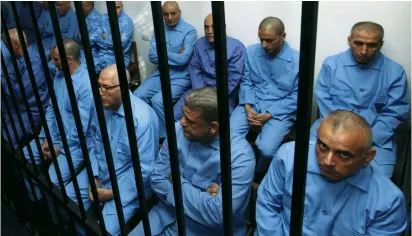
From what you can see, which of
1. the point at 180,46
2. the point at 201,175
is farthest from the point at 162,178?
the point at 180,46

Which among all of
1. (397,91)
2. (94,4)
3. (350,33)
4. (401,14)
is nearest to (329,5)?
(350,33)

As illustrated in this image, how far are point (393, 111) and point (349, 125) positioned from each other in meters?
1.09

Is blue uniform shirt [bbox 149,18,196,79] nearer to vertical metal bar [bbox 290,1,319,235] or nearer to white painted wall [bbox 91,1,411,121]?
white painted wall [bbox 91,1,411,121]

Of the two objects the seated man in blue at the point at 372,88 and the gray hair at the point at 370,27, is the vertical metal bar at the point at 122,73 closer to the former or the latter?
the seated man in blue at the point at 372,88

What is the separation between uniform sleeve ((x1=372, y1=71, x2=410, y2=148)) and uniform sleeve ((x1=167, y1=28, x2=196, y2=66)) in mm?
1711

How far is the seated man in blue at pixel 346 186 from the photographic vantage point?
1.49 meters

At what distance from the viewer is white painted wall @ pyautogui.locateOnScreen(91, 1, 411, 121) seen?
2.45 m

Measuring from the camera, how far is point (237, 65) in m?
3.08

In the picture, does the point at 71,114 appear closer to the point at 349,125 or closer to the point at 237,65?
the point at 237,65

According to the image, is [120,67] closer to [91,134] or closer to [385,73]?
[91,134]

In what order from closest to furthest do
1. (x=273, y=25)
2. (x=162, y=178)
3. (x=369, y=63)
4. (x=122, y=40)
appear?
(x=162, y=178) < (x=369, y=63) < (x=273, y=25) < (x=122, y=40)

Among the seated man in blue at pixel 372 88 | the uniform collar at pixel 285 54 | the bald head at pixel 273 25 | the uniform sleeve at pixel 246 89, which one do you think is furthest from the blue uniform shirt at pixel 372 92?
the uniform sleeve at pixel 246 89

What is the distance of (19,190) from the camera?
2.09 m

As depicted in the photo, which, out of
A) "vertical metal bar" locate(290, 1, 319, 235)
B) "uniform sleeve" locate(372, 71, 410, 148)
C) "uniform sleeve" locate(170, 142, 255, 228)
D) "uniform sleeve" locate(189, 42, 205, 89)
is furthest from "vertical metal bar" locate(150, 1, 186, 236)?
"uniform sleeve" locate(189, 42, 205, 89)
